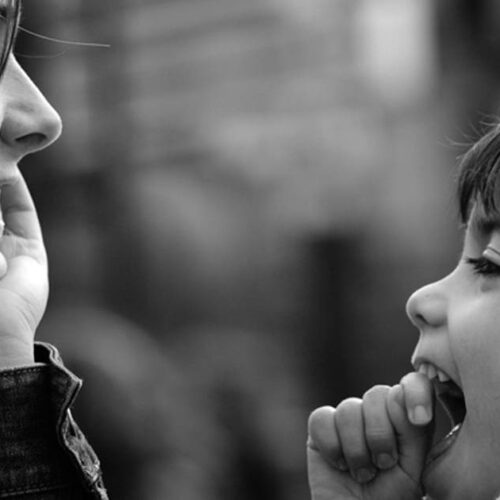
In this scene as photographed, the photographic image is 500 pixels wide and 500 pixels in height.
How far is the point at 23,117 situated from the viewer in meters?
2.05

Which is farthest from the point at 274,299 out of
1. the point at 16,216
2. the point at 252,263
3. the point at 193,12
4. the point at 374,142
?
the point at 16,216

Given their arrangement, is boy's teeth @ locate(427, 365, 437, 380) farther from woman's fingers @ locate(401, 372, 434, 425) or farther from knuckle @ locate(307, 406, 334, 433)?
knuckle @ locate(307, 406, 334, 433)

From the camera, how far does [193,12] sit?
10.1m

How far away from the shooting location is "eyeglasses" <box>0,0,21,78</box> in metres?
2.03

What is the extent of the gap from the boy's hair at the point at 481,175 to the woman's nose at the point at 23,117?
0.57 metres

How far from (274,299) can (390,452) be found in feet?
21.3

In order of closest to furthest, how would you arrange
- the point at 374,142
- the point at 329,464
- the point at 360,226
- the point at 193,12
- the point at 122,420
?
the point at 329,464 → the point at 122,420 → the point at 360,226 → the point at 374,142 → the point at 193,12

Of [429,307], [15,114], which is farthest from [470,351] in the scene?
[15,114]

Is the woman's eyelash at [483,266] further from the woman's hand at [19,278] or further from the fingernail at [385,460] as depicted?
the woman's hand at [19,278]

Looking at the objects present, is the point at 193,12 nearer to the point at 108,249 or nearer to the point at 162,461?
the point at 108,249

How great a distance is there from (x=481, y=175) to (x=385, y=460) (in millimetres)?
418

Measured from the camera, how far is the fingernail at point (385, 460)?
6.88 ft

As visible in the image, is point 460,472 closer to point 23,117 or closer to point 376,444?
point 376,444

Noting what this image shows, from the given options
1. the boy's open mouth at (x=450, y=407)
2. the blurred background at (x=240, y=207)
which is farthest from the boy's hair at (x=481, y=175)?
the blurred background at (x=240, y=207)
